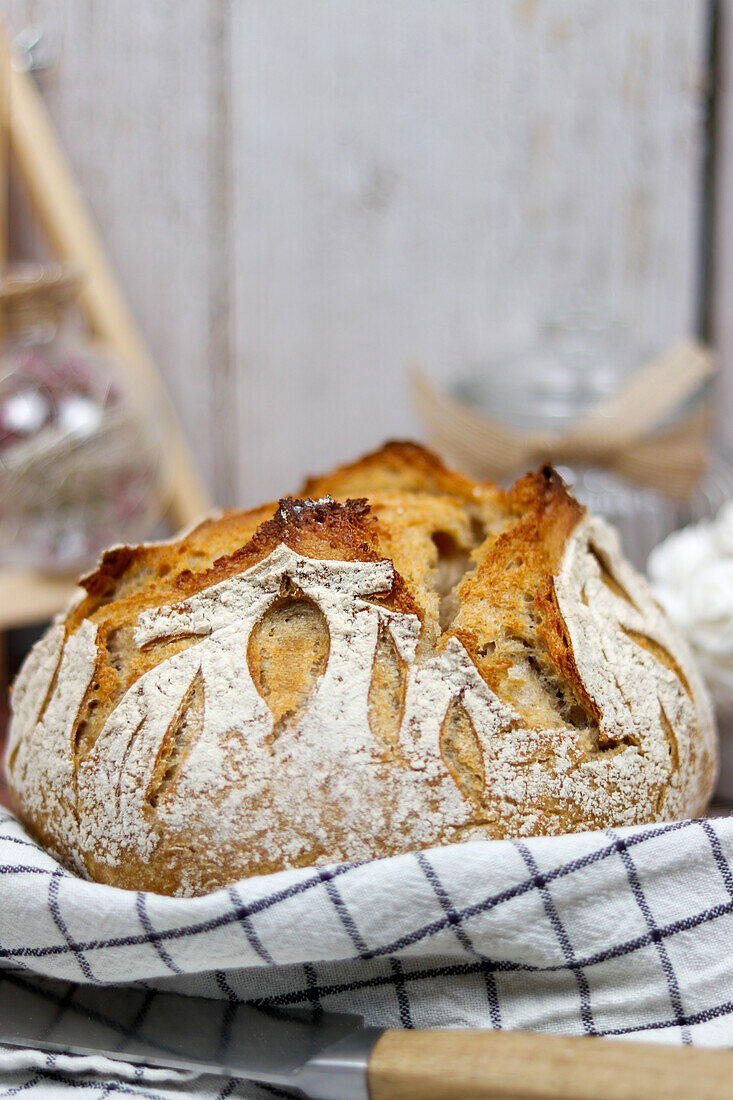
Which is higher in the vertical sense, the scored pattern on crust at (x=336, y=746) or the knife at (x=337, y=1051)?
the scored pattern on crust at (x=336, y=746)

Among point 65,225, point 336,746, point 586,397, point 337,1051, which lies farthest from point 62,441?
point 337,1051

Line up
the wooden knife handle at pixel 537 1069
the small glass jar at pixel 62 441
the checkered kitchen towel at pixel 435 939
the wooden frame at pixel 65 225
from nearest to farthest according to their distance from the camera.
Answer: the wooden knife handle at pixel 537 1069 → the checkered kitchen towel at pixel 435 939 → the small glass jar at pixel 62 441 → the wooden frame at pixel 65 225

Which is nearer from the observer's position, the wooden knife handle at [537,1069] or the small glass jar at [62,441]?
the wooden knife handle at [537,1069]

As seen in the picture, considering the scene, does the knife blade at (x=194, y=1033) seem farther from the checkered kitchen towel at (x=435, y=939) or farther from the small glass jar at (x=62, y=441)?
the small glass jar at (x=62, y=441)

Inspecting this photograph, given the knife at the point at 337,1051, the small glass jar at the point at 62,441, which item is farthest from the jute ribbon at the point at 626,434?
the knife at the point at 337,1051

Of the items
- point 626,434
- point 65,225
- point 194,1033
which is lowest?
point 194,1033

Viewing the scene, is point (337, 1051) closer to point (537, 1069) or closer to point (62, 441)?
point (537, 1069)
